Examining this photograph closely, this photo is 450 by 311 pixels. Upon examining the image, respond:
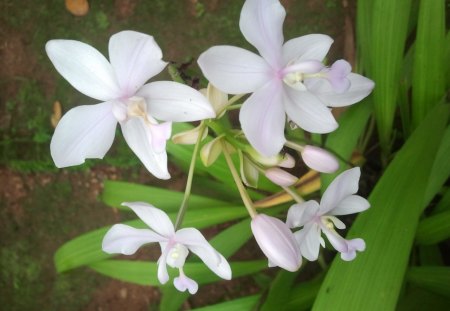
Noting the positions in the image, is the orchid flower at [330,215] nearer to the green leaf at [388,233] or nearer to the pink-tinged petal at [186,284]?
the green leaf at [388,233]

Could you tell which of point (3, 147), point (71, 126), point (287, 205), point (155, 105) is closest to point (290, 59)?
point (155, 105)

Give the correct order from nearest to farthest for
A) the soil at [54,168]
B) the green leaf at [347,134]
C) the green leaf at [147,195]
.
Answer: the green leaf at [347,134], the green leaf at [147,195], the soil at [54,168]

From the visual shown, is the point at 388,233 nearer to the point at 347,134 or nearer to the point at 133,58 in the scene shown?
the point at 347,134

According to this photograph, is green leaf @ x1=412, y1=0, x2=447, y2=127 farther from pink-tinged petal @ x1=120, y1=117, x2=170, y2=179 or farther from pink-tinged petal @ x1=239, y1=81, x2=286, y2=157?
pink-tinged petal @ x1=120, y1=117, x2=170, y2=179

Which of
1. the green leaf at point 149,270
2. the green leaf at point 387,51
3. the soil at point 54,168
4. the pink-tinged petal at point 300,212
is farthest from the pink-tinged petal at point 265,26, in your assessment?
the soil at point 54,168

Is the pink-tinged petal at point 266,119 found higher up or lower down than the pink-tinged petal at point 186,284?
higher up

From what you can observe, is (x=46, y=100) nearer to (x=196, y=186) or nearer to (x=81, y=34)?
(x=81, y=34)
